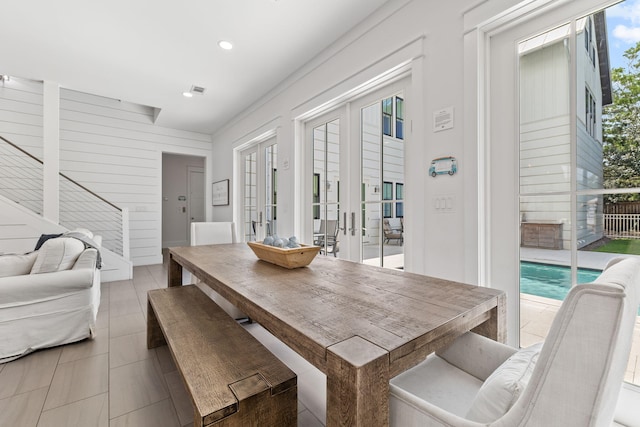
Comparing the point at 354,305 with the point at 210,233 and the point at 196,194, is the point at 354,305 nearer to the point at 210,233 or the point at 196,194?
the point at 210,233

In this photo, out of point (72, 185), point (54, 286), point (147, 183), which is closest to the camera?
point (54, 286)

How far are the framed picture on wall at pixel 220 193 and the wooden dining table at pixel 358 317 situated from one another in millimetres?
4216

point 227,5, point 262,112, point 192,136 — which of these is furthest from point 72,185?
point 227,5

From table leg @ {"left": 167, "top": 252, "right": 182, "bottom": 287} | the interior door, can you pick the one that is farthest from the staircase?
the interior door

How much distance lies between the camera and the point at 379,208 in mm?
2682

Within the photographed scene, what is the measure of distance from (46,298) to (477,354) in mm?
2904

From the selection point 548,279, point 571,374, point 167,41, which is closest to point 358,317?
point 571,374

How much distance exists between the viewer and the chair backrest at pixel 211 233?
3465 millimetres

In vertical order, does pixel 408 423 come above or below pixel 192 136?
below

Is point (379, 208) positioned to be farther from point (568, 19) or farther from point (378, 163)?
point (568, 19)

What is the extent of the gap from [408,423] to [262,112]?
14.1 ft

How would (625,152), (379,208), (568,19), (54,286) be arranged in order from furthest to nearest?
(379,208), (54,286), (568,19), (625,152)

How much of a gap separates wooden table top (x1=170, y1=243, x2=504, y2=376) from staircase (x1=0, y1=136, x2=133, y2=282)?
3.52 meters

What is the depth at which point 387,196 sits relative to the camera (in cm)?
261
